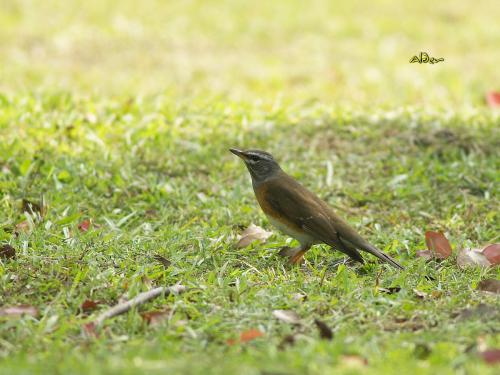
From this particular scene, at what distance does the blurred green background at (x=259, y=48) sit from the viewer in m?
11.7

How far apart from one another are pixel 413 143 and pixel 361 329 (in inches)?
172

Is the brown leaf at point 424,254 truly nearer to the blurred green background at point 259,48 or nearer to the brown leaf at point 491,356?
the brown leaf at point 491,356

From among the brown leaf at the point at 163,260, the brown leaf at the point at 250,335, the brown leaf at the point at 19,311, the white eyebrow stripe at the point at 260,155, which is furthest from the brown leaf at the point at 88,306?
the white eyebrow stripe at the point at 260,155

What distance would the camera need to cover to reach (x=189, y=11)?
52.6 feet

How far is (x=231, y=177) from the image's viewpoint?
8289mm

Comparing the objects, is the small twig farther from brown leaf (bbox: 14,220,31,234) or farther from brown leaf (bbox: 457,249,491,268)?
brown leaf (bbox: 457,249,491,268)

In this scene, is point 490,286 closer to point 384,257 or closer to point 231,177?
point 384,257

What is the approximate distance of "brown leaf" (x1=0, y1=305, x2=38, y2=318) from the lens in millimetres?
4941

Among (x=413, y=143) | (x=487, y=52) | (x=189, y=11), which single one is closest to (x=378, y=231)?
(x=413, y=143)

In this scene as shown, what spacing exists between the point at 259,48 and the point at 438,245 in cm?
840

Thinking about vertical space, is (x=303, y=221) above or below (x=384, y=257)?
above

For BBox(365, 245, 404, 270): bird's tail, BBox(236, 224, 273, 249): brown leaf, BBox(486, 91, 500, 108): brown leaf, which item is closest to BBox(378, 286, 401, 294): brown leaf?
BBox(365, 245, 404, 270): bird's tail

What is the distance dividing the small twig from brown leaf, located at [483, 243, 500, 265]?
7.65 feet

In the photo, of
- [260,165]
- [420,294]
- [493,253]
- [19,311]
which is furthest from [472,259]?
[19,311]
